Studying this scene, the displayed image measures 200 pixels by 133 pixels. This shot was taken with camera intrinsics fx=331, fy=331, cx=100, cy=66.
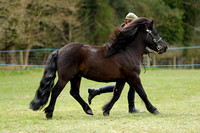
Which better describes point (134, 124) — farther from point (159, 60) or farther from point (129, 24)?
point (159, 60)

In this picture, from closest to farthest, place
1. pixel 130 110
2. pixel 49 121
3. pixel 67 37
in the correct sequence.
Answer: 1. pixel 49 121
2. pixel 130 110
3. pixel 67 37

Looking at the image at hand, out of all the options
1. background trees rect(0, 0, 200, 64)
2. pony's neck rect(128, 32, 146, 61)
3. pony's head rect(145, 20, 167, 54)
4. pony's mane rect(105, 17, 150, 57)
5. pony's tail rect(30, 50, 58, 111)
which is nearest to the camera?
pony's tail rect(30, 50, 58, 111)

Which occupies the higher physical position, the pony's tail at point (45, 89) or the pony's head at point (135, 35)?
the pony's head at point (135, 35)

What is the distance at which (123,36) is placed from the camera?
677cm

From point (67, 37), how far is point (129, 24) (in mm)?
21972

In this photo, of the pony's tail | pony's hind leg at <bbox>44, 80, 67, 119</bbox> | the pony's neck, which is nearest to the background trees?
the pony's tail

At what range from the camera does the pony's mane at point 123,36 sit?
6.70 m

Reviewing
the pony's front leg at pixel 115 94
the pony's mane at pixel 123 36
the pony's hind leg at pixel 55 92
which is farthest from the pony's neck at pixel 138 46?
the pony's hind leg at pixel 55 92

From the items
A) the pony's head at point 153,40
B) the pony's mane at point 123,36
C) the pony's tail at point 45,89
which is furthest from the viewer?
the pony's head at point 153,40

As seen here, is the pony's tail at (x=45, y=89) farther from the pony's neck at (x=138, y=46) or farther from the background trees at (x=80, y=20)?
the background trees at (x=80, y=20)

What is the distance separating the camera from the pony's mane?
670 cm

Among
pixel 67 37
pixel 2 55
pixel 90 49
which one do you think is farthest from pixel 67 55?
pixel 67 37

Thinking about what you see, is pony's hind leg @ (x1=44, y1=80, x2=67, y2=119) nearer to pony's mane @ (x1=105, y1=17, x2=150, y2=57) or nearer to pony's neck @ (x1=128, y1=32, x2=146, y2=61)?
pony's mane @ (x1=105, y1=17, x2=150, y2=57)

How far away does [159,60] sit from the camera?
33.3m
